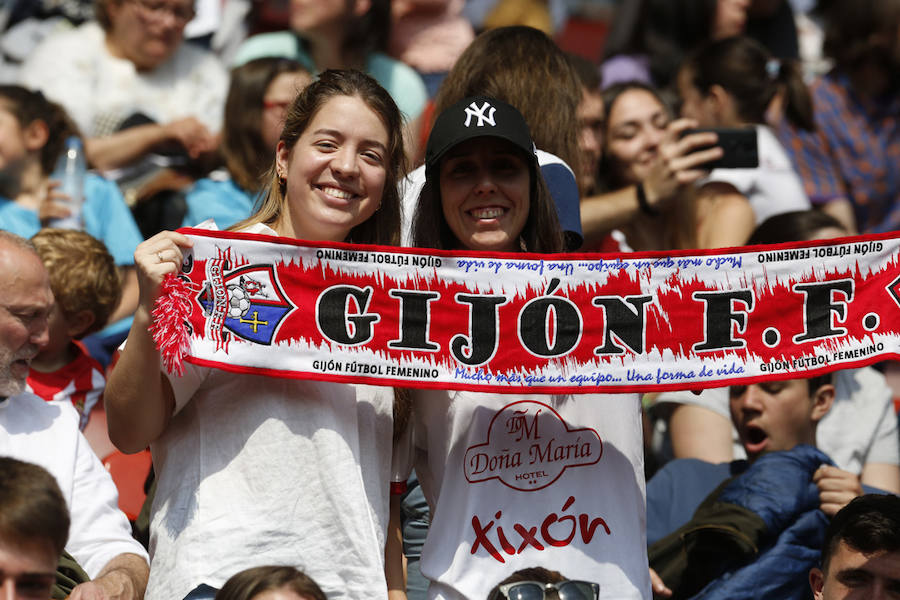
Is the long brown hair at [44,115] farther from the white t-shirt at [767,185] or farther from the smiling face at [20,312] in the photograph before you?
the white t-shirt at [767,185]

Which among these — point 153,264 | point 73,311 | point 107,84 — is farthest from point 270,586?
point 107,84

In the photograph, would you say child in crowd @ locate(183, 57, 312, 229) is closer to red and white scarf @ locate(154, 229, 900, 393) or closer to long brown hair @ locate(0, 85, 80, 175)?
long brown hair @ locate(0, 85, 80, 175)

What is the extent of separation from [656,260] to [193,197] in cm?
282

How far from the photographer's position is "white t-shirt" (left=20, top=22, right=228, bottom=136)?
7.14m

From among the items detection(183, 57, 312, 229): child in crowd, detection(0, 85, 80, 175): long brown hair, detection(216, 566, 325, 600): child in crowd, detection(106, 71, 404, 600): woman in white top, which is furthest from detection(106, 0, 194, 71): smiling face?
detection(216, 566, 325, 600): child in crowd

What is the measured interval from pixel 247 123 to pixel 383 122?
97.6 inches

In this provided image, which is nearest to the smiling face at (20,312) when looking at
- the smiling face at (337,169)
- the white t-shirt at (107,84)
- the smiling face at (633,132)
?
the smiling face at (337,169)

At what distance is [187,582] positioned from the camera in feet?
11.8

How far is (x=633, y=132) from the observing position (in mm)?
7043

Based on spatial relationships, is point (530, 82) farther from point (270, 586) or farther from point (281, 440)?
point (270, 586)

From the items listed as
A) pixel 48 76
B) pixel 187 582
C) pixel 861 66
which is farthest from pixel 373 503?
pixel 861 66

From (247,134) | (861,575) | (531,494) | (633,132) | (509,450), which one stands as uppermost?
(633,132)

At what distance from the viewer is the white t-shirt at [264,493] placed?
11.9 feet

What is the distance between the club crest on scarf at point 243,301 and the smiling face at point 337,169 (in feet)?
0.64
